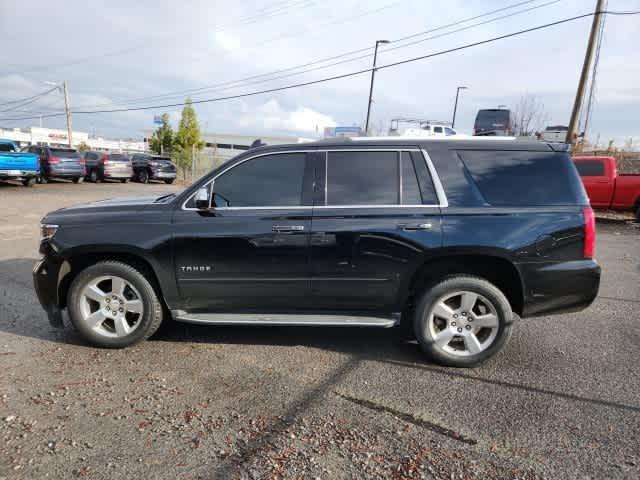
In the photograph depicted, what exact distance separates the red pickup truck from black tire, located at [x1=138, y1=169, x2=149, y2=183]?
2048 centimetres

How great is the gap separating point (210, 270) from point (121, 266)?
78cm

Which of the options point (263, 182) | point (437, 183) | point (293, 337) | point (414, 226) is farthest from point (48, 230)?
point (437, 183)

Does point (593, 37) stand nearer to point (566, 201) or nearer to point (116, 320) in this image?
point (566, 201)

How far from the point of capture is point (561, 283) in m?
3.66

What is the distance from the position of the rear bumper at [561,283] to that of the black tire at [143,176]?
23.8 metres

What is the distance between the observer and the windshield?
25.2m

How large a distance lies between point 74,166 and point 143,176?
3.87 m

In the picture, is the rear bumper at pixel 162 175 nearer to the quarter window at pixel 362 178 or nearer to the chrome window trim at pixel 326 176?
the chrome window trim at pixel 326 176

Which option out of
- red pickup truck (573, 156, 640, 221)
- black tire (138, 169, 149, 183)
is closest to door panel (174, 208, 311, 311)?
red pickup truck (573, 156, 640, 221)

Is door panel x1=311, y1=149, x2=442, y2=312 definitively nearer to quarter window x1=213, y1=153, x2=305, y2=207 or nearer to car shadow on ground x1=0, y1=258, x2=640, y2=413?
quarter window x1=213, y1=153, x2=305, y2=207

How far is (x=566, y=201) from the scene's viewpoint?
3660 mm

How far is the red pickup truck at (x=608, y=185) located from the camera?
40.7 feet

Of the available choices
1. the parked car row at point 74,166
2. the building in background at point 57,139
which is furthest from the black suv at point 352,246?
the building in background at point 57,139

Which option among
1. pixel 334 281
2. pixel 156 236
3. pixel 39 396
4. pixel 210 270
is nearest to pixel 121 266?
pixel 156 236
